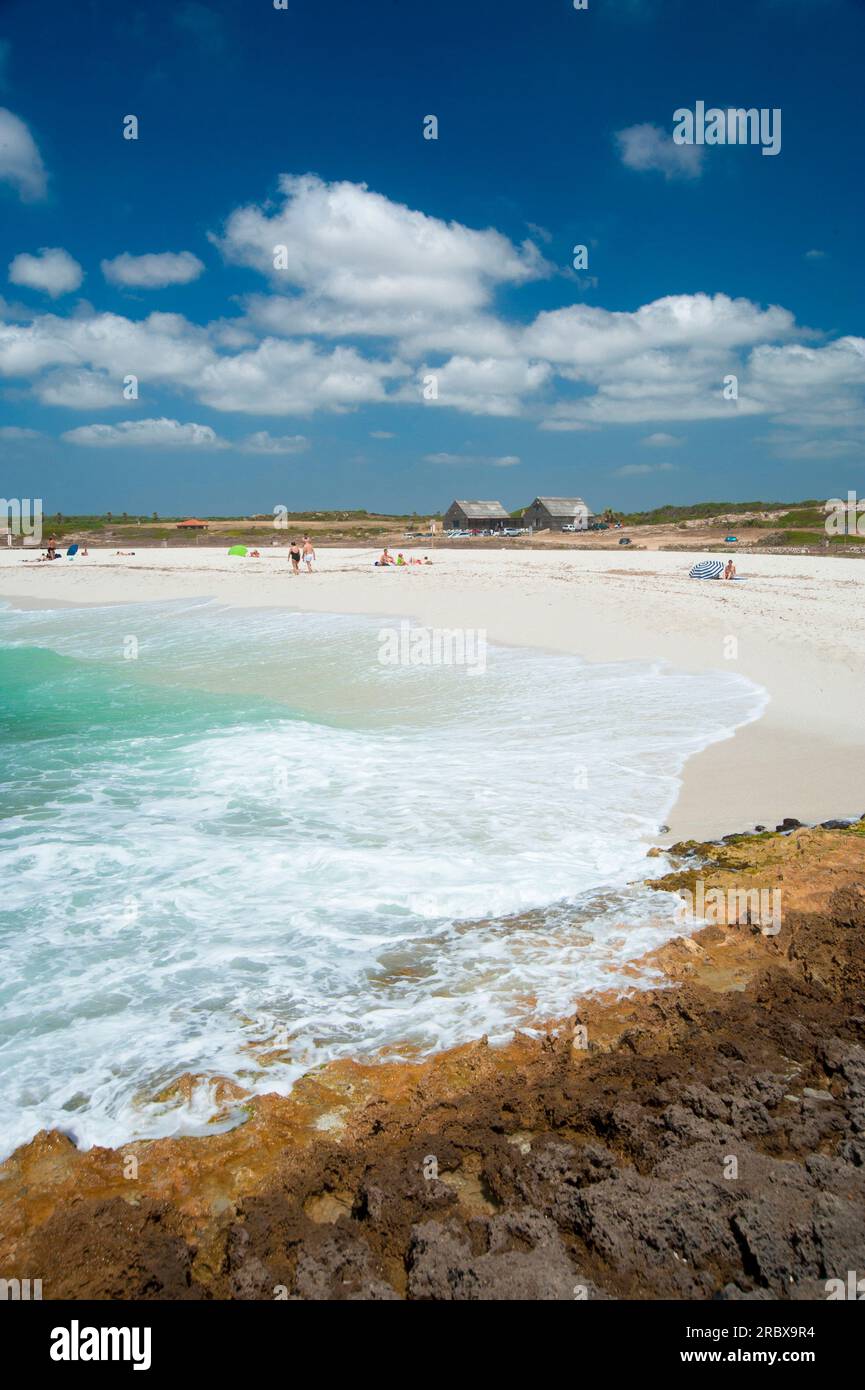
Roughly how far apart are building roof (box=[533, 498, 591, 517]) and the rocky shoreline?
7282 centimetres

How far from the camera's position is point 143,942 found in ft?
17.8

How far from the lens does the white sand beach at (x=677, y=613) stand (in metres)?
8.17

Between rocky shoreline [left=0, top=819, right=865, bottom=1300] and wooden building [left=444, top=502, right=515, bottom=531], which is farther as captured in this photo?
wooden building [left=444, top=502, right=515, bottom=531]

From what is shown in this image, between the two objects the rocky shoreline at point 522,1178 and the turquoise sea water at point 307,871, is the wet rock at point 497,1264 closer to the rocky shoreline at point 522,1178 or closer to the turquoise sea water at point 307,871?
the rocky shoreline at point 522,1178

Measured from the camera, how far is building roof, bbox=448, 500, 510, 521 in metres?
79.7

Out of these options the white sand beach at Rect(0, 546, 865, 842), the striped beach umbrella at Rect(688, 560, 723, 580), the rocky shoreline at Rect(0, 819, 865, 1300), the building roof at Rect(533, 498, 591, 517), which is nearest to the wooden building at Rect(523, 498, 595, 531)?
the building roof at Rect(533, 498, 591, 517)

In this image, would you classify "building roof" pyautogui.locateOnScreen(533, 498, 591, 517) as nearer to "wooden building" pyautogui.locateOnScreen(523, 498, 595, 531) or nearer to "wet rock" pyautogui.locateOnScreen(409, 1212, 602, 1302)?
"wooden building" pyautogui.locateOnScreen(523, 498, 595, 531)

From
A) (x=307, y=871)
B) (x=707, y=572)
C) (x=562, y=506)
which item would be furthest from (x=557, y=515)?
(x=307, y=871)

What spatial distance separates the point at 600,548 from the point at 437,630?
111 feet

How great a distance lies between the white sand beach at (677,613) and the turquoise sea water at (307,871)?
0.74 metres

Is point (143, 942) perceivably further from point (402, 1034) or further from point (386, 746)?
point (386, 746)

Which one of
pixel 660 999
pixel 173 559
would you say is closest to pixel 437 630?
pixel 660 999

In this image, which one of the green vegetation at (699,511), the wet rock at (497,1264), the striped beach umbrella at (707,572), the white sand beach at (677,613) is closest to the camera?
the wet rock at (497,1264)

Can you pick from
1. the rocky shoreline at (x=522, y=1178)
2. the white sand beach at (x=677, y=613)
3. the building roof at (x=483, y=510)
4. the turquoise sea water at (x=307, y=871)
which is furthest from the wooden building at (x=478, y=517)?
the rocky shoreline at (x=522, y=1178)
